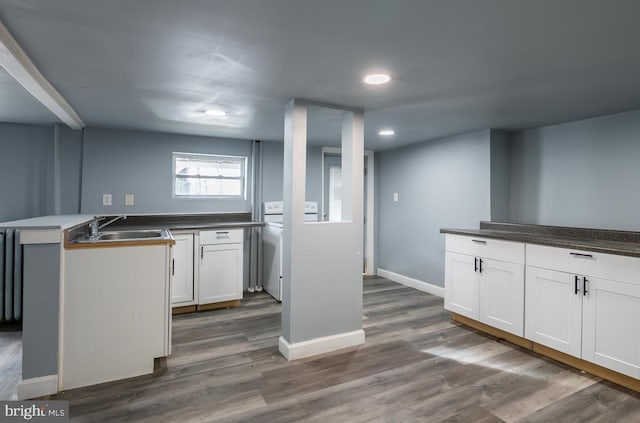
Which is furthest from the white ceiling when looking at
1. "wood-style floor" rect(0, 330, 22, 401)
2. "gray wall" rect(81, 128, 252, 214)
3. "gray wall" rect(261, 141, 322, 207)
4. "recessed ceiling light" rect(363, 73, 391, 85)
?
"wood-style floor" rect(0, 330, 22, 401)

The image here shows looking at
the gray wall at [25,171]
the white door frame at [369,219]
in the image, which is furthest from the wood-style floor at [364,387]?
the white door frame at [369,219]

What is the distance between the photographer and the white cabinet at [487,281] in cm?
277

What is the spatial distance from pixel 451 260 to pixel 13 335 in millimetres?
3889

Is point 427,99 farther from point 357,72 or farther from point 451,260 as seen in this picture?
point 451,260

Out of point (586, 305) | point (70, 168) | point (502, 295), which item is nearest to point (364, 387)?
point (502, 295)

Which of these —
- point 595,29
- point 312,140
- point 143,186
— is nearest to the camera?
point 595,29

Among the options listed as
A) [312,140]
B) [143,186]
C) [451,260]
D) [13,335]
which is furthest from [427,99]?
[13,335]

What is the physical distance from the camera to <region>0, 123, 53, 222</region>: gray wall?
3391mm

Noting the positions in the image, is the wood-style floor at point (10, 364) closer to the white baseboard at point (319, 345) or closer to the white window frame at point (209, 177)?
the white baseboard at point (319, 345)

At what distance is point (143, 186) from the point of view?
12.7 feet

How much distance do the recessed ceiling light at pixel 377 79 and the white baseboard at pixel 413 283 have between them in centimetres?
284

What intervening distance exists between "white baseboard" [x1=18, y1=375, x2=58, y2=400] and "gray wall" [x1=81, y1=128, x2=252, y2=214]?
80.9 inches

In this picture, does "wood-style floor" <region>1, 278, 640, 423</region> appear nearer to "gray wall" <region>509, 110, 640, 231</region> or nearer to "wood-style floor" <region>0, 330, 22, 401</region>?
"wood-style floor" <region>0, 330, 22, 401</region>

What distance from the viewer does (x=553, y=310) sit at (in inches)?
99.6
